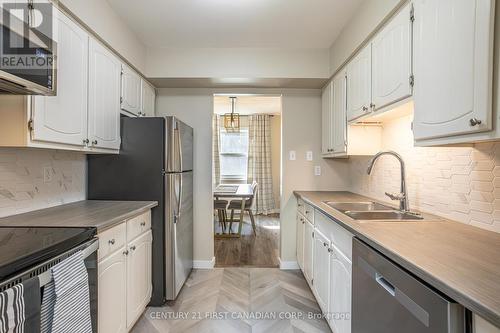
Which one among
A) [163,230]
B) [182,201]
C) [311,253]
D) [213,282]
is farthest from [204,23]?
[213,282]

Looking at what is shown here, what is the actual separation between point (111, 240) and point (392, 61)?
2019mm

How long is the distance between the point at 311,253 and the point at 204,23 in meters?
2.25

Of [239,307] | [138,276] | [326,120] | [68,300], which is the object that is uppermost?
[326,120]

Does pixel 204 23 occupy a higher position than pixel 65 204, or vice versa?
pixel 204 23

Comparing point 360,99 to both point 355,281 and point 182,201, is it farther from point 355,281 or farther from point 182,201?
point 182,201

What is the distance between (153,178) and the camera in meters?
2.24

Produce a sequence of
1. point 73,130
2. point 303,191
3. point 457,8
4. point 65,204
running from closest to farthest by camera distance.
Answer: point 457,8
point 73,130
point 65,204
point 303,191

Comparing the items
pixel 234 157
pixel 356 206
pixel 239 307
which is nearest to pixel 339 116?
pixel 356 206

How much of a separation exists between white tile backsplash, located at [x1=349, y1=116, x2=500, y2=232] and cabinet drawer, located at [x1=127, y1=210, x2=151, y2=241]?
202 cm

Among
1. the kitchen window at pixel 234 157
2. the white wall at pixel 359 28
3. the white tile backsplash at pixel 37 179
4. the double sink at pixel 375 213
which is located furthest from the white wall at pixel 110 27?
the kitchen window at pixel 234 157

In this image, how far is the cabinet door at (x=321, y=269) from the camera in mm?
1871

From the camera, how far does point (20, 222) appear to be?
142 cm

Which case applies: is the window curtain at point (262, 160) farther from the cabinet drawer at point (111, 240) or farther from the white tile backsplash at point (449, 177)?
the cabinet drawer at point (111, 240)

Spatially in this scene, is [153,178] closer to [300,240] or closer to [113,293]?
[113,293]
